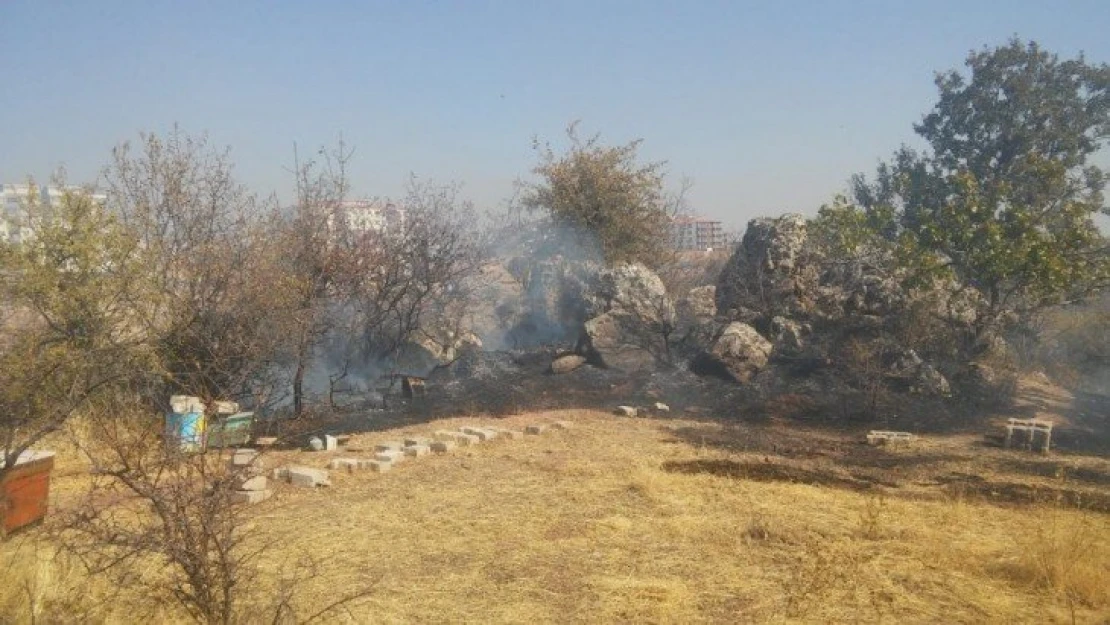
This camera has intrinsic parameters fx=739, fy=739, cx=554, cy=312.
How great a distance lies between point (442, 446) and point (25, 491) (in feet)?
15.9

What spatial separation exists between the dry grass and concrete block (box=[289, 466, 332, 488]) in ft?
0.55

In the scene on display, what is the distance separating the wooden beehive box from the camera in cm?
591

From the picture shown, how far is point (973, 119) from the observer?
922 inches

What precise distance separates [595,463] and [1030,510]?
15.3 ft

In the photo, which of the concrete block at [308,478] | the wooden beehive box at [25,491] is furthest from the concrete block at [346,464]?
the wooden beehive box at [25,491]

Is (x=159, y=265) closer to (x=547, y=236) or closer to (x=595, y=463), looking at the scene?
(x=595, y=463)

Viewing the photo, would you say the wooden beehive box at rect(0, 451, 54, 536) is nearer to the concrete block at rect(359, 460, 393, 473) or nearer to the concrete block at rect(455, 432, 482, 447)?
the concrete block at rect(359, 460, 393, 473)

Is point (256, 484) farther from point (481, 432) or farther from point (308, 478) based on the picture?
point (481, 432)

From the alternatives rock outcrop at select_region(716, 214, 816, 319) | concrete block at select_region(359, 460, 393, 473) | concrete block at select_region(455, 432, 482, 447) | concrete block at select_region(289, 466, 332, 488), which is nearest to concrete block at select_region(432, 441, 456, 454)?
concrete block at select_region(455, 432, 482, 447)

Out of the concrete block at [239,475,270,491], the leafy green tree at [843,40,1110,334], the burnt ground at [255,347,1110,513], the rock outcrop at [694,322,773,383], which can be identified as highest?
the leafy green tree at [843,40,1110,334]

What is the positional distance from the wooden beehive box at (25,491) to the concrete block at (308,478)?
8.15 ft

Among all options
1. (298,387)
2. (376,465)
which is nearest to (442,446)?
(376,465)

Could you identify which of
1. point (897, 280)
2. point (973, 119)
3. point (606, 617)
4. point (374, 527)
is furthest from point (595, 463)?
point (973, 119)

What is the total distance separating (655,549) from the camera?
630 cm
